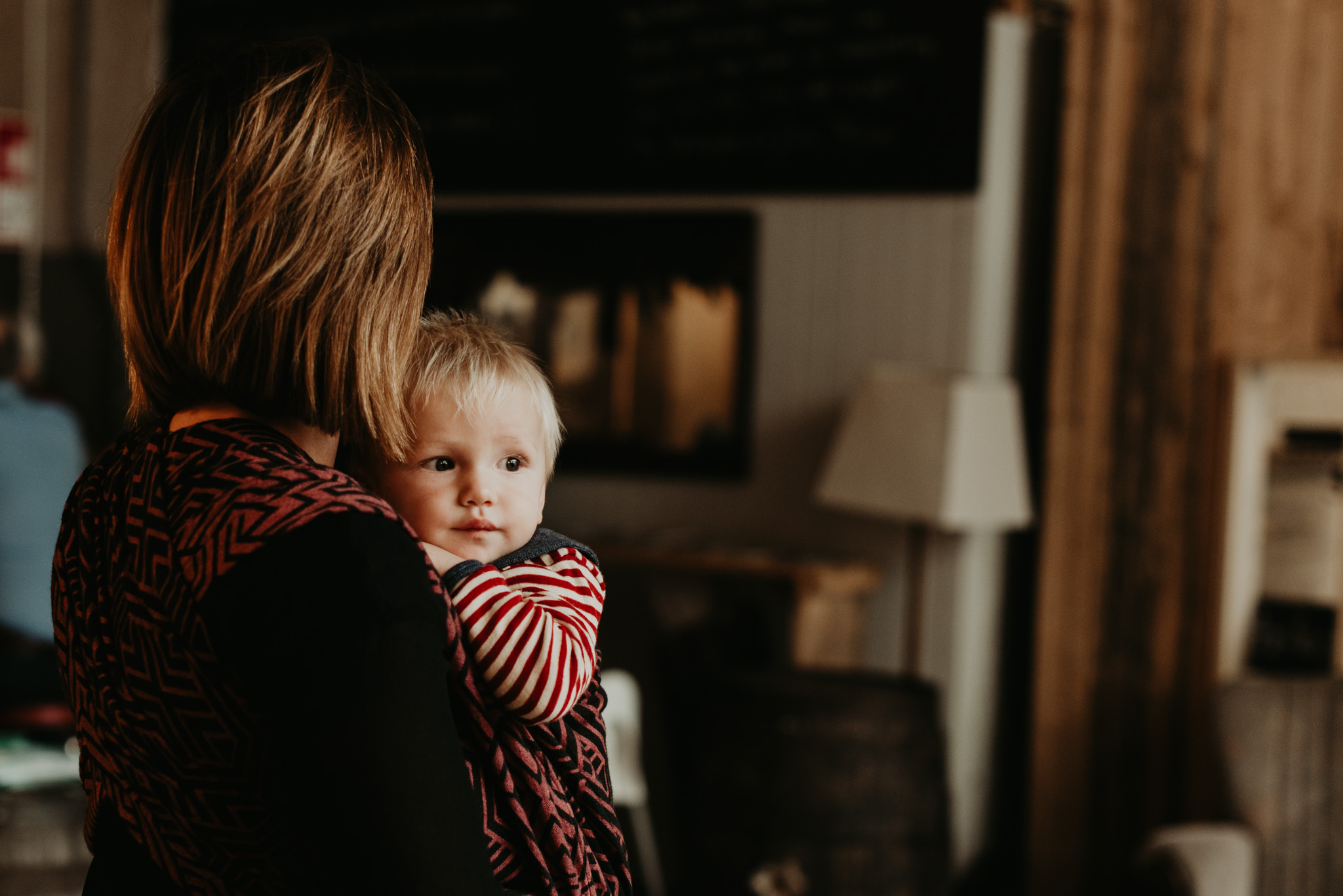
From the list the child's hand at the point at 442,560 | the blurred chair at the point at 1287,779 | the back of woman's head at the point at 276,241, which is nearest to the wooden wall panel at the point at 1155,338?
the blurred chair at the point at 1287,779

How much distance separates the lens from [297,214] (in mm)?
708

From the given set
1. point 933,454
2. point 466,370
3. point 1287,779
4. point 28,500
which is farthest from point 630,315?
point 466,370

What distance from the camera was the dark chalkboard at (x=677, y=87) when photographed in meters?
3.35

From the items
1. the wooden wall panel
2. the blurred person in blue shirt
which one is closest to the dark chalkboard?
the wooden wall panel

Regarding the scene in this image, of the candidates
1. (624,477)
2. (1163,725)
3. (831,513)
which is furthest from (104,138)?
(1163,725)

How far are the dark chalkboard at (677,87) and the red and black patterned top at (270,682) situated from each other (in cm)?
256

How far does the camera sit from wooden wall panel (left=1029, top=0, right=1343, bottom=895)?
3.18m

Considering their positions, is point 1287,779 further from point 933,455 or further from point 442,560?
point 442,560

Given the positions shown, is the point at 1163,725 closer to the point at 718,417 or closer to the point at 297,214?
the point at 718,417

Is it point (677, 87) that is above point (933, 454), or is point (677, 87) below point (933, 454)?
above

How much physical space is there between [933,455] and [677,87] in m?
1.39

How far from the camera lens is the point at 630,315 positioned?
12.4 ft

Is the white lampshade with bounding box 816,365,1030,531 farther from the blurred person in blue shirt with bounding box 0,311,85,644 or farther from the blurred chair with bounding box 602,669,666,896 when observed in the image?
the blurred person in blue shirt with bounding box 0,311,85,644

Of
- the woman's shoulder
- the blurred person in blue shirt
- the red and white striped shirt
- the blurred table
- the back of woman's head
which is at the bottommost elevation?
the blurred table
